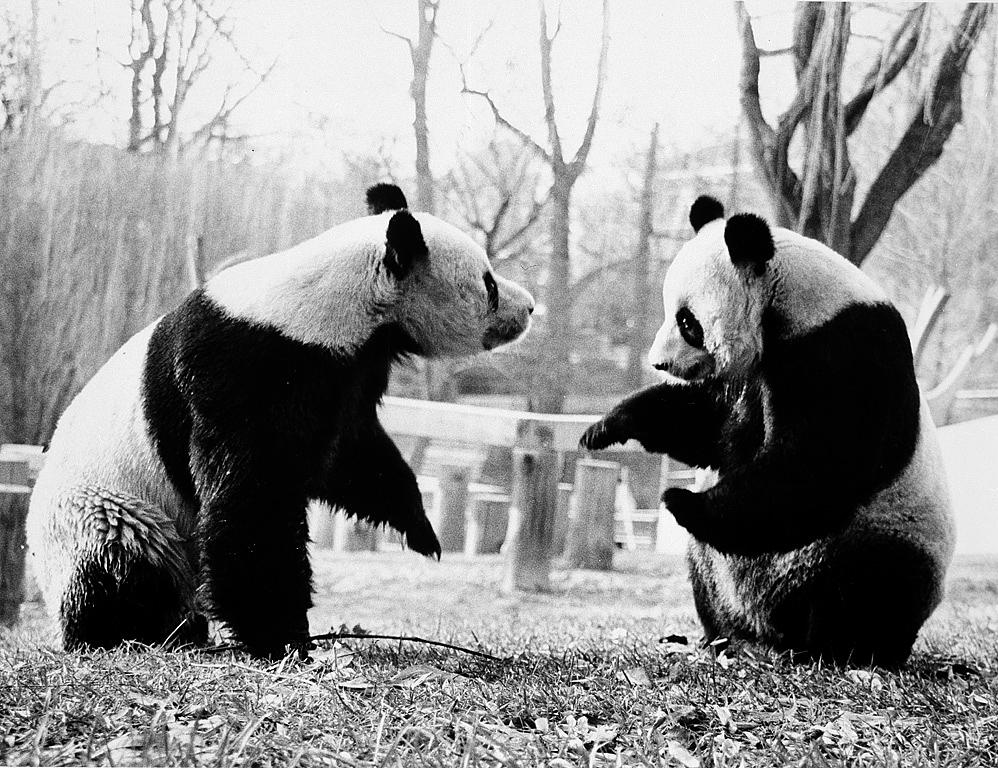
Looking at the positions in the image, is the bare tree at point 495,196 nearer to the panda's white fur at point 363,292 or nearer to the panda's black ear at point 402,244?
the panda's white fur at point 363,292

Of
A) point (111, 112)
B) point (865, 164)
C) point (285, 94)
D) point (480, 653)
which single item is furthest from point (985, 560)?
point (111, 112)

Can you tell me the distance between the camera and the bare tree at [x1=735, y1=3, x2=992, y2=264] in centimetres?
617

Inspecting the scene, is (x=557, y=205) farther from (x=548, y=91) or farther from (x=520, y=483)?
(x=520, y=483)

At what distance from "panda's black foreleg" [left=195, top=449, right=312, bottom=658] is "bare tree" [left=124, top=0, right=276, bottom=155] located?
266 centimetres

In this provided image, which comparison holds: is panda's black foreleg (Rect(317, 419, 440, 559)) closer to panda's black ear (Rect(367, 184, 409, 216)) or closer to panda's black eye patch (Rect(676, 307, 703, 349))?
panda's black ear (Rect(367, 184, 409, 216))

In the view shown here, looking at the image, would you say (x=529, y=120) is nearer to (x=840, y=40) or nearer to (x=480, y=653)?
(x=840, y=40)

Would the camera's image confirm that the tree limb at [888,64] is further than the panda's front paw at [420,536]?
Yes

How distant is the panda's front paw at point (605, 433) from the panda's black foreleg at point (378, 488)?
898 millimetres

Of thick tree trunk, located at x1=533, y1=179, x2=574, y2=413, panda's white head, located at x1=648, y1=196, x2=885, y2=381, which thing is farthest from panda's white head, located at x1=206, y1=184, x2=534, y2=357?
thick tree trunk, located at x1=533, y1=179, x2=574, y2=413

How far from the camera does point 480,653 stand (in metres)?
4.33

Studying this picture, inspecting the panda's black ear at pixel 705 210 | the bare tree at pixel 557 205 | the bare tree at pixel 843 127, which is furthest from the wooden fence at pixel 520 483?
the bare tree at pixel 843 127

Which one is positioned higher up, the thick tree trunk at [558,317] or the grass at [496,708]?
the thick tree trunk at [558,317]

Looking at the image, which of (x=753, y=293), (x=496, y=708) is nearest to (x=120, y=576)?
(x=496, y=708)

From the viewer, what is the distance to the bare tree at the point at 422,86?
5.77 m
